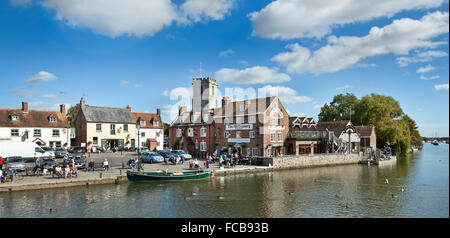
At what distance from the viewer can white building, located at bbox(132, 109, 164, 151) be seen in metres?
60.6

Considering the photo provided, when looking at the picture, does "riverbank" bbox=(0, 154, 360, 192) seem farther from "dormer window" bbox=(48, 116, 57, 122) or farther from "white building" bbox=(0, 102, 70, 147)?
"dormer window" bbox=(48, 116, 57, 122)

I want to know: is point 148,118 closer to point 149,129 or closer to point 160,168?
point 149,129

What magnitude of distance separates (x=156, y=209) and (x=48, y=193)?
998cm

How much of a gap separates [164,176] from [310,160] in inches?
984

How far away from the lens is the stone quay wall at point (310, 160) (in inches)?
1597

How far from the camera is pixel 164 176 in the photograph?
2955 centimetres

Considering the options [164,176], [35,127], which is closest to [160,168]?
[164,176]

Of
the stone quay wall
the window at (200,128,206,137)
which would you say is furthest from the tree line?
the window at (200,128,206,137)

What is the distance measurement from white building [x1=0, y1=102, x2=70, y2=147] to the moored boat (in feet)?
96.4

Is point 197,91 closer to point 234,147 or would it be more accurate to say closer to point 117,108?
point 117,108
